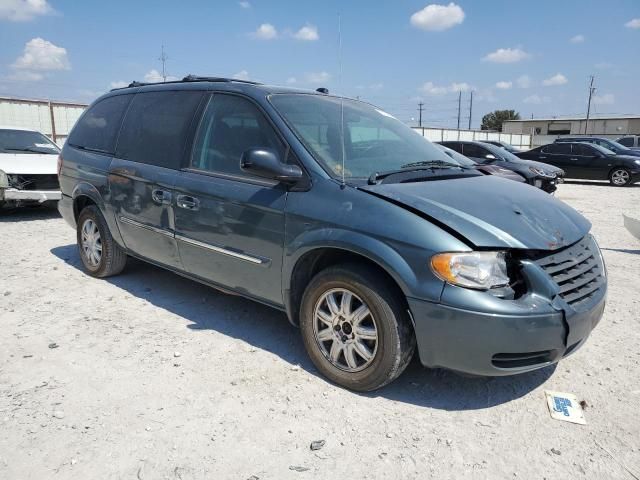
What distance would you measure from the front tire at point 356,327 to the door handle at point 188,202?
3.85ft

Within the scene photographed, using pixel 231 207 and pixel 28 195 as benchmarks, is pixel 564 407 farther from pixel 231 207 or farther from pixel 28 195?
pixel 28 195

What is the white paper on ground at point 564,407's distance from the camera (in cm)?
283

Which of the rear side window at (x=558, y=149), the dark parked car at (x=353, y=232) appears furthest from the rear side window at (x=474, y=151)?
the dark parked car at (x=353, y=232)

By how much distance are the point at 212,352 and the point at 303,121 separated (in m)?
1.76

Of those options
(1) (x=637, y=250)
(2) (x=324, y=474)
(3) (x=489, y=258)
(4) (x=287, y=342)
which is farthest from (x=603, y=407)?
(1) (x=637, y=250)

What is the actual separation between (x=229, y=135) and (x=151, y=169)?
89 cm

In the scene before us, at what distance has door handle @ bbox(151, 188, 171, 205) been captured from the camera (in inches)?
158

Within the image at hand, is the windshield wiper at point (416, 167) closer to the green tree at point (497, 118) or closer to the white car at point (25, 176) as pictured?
the white car at point (25, 176)

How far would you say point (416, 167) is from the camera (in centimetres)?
350

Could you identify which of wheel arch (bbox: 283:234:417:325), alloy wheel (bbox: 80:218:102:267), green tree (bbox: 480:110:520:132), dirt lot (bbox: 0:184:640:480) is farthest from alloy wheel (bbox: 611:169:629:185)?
green tree (bbox: 480:110:520:132)

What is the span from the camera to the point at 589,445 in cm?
259

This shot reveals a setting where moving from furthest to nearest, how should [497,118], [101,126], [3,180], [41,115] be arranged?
[497,118] < [41,115] < [3,180] < [101,126]

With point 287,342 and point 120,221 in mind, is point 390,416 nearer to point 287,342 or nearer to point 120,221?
point 287,342

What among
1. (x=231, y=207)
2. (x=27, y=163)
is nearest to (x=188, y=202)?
(x=231, y=207)
